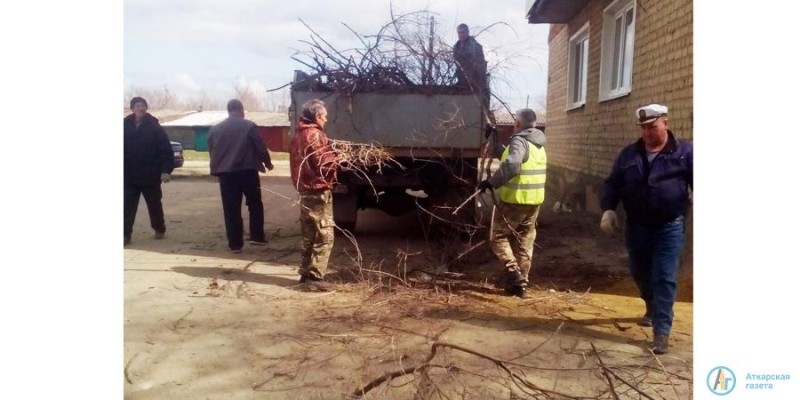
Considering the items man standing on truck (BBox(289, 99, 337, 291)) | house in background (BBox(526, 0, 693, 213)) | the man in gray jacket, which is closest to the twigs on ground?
man standing on truck (BBox(289, 99, 337, 291))

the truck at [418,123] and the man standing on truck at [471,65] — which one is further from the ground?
the man standing on truck at [471,65]

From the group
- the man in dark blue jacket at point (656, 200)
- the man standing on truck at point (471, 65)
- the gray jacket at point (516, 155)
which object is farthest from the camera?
the man standing on truck at point (471, 65)

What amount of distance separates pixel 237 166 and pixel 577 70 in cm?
287

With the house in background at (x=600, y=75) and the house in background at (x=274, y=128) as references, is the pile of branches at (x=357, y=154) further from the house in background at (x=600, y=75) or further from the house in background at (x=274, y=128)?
the house in background at (x=600, y=75)

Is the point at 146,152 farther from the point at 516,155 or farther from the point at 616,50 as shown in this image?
the point at 616,50

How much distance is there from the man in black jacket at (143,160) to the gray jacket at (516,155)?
2.11 metres

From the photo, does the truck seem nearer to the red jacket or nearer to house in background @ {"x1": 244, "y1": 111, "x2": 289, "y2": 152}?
house in background @ {"x1": 244, "y1": 111, "x2": 289, "y2": 152}

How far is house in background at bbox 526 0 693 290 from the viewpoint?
3260mm

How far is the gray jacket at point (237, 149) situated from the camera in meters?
4.47

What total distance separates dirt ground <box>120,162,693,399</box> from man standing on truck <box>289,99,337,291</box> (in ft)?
0.63

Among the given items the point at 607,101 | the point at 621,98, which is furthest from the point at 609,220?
the point at 607,101
